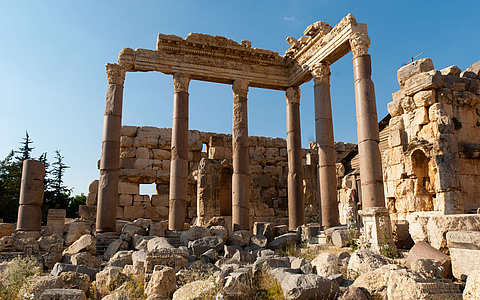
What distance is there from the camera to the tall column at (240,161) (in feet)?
46.7

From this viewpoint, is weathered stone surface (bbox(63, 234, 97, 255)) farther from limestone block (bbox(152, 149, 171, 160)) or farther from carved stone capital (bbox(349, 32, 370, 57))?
carved stone capital (bbox(349, 32, 370, 57))

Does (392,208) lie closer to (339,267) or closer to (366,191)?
(366,191)

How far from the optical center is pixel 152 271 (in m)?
7.60

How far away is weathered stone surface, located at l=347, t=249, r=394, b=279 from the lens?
22.2ft

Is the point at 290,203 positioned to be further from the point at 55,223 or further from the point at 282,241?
the point at 55,223

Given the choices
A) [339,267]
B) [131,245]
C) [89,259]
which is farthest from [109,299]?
[131,245]

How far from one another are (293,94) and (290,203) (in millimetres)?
4605

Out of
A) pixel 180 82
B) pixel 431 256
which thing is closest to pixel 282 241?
pixel 431 256

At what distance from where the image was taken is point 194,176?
18812 millimetres

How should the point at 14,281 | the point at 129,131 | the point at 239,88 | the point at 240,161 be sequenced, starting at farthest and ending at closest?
1. the point at 129,131
2. the point at 239,88
3. the point at 240,161
4. the point at 14,281

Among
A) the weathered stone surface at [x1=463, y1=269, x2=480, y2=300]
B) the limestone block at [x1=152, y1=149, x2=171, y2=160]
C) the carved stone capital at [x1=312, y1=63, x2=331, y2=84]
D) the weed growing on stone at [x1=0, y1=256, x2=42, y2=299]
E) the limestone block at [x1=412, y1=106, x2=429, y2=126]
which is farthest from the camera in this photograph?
the limestone block at [x1=152, y1=149, x2=171, y2=160]

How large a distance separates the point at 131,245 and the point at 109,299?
19.3 ft

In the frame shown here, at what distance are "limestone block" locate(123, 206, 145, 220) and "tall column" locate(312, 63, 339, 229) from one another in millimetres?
9705

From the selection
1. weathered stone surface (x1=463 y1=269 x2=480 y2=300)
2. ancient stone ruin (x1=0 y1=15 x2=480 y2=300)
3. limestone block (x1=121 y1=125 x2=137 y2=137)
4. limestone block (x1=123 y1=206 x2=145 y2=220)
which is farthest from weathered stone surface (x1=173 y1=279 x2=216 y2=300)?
limestone block (x1=121 y1=125 x2=137 y2=137)
